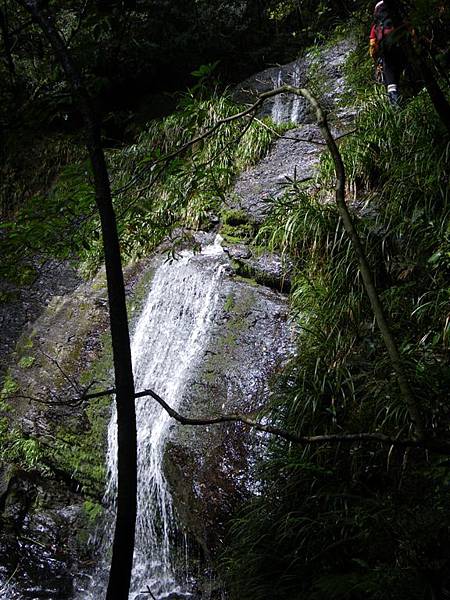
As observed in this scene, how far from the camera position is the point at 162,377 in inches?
201

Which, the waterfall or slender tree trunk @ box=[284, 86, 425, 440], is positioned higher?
slender tree trunk @ box=[284, 86, 425, 440]

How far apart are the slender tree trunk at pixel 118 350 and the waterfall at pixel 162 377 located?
93.8 inches

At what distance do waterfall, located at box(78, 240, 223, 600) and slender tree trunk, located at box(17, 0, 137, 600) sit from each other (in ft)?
7.82

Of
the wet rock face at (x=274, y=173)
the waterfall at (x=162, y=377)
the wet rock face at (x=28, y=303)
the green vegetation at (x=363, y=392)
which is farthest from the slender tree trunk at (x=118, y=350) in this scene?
the wet rock face at (x=28, y=303)

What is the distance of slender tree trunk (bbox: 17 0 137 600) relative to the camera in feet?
5.23

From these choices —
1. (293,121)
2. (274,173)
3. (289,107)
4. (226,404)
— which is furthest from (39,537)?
(289,107)

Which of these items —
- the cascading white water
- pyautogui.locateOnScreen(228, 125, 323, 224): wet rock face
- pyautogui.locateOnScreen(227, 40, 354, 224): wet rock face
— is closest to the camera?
pyautogui.locateOnScreen(228, 125, 323, 224): wet rock face

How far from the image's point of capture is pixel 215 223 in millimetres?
6254

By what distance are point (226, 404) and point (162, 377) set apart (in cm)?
99

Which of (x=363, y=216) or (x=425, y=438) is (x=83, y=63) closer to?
(x=425, y=438)

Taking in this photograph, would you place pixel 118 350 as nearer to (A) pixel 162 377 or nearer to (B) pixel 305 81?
(A) pixel 162 377

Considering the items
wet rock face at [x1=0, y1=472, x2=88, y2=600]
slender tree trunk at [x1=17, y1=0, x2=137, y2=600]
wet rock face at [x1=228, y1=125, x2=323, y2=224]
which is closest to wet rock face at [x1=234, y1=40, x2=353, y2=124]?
wet rock face at [x1=228, y1=125, x2=323, y2=224]

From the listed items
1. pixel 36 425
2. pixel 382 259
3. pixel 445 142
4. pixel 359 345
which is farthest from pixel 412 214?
pixel 36 425

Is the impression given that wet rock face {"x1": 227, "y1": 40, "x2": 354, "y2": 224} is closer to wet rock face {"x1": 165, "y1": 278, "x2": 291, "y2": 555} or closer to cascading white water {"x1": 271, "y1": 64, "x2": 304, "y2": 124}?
cascading white water {"x1": 271, "y1": 64, "x2": 304, "y2": 124}
